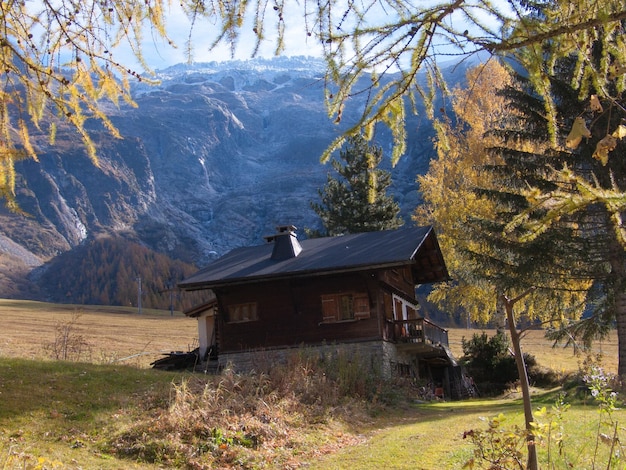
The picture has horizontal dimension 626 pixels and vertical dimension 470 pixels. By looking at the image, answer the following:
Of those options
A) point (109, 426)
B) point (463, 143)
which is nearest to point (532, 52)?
point (109, 426)

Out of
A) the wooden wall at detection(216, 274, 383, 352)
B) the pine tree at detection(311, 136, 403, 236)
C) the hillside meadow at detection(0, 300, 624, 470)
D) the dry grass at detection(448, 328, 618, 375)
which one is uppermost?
the pine tree at detection(311, 136, 403, 236)

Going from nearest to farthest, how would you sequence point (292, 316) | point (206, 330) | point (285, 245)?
point (292, 316) → point (285, 245) → point (206, 330)

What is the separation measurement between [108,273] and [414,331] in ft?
348

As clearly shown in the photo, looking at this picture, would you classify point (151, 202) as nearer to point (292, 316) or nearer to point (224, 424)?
point (292, 316)

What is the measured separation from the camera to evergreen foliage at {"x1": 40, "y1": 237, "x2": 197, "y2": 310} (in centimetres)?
11194

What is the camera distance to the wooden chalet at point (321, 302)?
24.2 metres

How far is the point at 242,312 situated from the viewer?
85.1ft

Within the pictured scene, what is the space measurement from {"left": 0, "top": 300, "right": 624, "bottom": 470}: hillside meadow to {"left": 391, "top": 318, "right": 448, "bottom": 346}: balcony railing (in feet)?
20.6

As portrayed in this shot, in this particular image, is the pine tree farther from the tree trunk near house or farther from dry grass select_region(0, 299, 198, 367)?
the tree trunk near house

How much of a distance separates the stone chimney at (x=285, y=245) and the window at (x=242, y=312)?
229 centimetres

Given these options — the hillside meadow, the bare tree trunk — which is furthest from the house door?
the bare tree trunk

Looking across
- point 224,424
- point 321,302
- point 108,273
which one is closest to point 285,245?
point 321,302

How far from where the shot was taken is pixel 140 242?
153 metres

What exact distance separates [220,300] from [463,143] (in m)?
16.7
